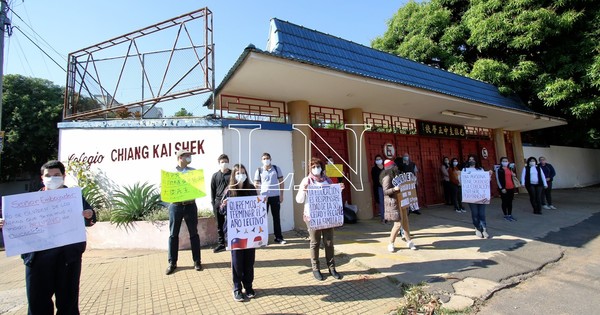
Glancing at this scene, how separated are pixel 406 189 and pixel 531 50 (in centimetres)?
1108

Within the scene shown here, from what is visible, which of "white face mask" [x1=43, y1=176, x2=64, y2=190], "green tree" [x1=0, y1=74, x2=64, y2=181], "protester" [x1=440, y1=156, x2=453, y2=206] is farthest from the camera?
"green tree" [x1=0, y1=74, x2=64, y2=181]

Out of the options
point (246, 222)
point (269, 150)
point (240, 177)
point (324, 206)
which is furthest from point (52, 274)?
point (269, 150)

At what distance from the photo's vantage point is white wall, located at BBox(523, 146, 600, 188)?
603 inches

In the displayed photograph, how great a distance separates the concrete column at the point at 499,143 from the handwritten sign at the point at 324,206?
12.5 meters

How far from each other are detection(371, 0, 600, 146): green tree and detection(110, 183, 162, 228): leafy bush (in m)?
12.7

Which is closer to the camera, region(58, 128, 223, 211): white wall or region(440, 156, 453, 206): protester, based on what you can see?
region(58, 128, 223, 211): white wall

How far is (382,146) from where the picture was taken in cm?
952

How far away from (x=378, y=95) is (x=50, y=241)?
6961 millimetres

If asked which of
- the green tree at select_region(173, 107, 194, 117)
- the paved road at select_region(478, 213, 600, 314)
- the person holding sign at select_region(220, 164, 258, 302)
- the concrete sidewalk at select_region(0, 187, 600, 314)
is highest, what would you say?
the green tree at select_region(173, 107, 194, 117)

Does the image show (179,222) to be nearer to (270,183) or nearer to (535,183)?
(270,183)

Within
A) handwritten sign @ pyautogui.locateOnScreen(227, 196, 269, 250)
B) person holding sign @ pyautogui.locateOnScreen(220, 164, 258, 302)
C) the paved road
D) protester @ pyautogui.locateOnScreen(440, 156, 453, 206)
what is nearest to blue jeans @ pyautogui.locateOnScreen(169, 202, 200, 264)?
person holding sign @ pyautogui.locateOnScreen(220, 164, 258, 302)

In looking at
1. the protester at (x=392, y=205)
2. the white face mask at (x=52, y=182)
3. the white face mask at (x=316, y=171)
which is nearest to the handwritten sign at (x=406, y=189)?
the protester at (x=392, y=205)

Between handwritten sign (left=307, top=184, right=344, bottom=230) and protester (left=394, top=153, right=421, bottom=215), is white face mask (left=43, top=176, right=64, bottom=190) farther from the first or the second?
protester (left=394, top=153, right=421, bottom=215)

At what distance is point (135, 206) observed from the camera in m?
5.90
